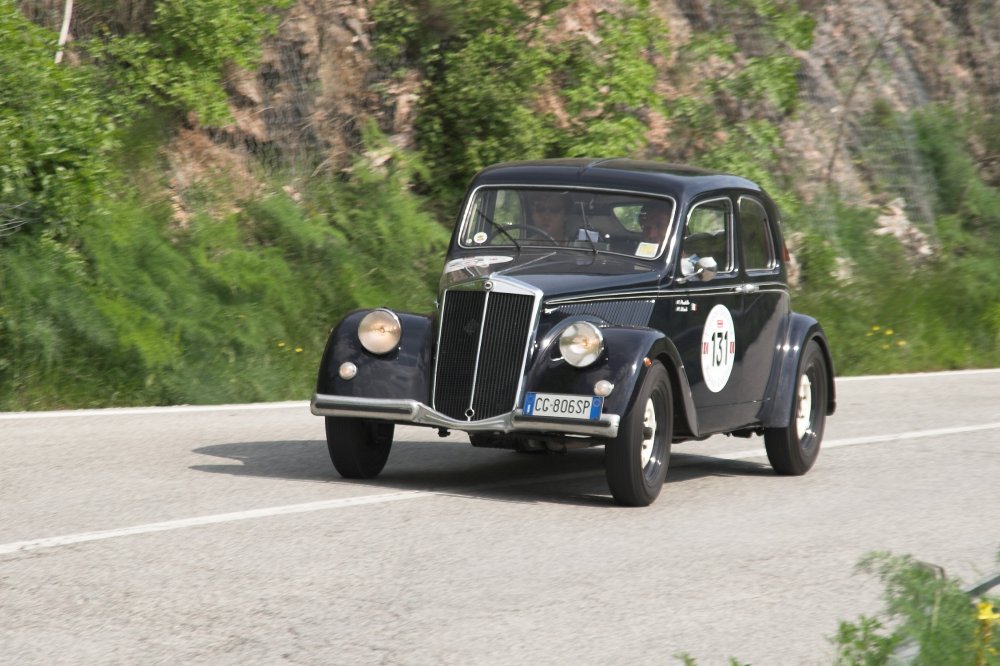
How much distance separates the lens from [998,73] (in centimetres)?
2772

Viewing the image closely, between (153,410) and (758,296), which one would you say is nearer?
(758,296)

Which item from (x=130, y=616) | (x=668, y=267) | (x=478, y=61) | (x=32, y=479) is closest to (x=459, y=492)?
(x=668, y=267)

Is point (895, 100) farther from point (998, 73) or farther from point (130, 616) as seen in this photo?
point (130, 616)

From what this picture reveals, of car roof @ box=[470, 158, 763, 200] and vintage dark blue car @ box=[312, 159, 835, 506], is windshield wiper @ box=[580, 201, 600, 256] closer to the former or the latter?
vintage dark blue car @ box=[312, 159, 835, 506]

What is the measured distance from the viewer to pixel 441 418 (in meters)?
7.97

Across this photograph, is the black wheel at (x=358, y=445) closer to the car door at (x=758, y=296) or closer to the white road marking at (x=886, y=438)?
the car door at (x=758, y=296)

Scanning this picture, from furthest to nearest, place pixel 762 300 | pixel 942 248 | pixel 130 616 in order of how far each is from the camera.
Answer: pixel 942 248, pixel 762 300, pixel 130 616

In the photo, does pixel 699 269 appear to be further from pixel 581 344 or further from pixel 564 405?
pixel 564 405

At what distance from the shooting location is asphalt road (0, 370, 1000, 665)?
5180 mm

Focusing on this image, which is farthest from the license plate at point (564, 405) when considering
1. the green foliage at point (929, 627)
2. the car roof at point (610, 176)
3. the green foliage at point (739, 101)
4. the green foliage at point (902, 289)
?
the green foliage at point (739, 101)

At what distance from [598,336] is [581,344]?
10 cm

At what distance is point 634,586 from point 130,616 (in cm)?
206

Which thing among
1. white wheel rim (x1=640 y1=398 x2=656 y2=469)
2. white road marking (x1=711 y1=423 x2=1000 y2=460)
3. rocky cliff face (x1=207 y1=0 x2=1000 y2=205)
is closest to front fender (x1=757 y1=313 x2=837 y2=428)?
white road marking (x1=711 y1=423 x2=1000 y2=460)

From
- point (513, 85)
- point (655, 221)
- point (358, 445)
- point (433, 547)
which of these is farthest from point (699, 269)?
point (513, 85)
